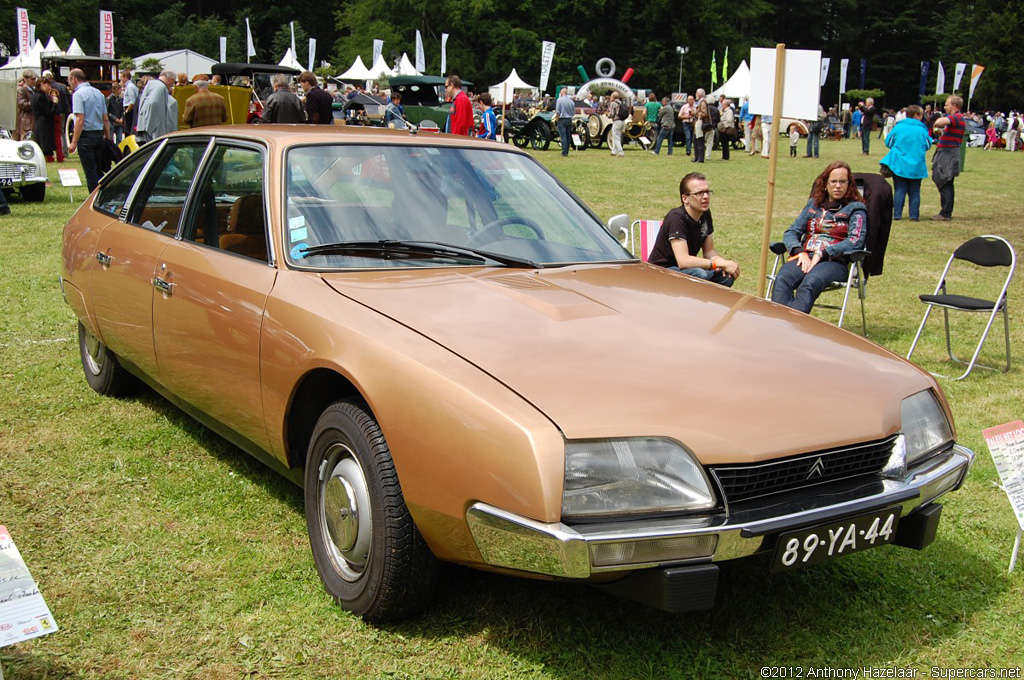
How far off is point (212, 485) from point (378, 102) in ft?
102

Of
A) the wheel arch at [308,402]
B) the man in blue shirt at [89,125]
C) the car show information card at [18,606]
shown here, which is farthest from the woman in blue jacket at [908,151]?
the car show information card at [18,606]

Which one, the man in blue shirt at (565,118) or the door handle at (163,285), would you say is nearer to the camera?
the door handle at (163,285)

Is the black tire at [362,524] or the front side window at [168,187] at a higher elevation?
the front side window at [168,187]

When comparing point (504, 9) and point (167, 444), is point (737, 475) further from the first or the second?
point (504, 9)

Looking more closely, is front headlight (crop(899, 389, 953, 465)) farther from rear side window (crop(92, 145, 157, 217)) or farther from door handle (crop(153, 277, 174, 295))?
rear side window (crop(92, 145, 157, 217))

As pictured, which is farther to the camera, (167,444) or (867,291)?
(867,291)

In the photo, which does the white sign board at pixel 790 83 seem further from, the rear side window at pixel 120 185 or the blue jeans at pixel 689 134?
the blue jeans at pixel 689 134

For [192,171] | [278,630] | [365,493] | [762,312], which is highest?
[192,171]

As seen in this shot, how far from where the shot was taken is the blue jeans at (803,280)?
718 cm

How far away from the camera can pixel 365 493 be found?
2982 mm

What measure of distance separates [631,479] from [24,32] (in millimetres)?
45441

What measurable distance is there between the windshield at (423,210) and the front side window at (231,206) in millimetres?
179

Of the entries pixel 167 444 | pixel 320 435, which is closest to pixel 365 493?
pixel 320 435

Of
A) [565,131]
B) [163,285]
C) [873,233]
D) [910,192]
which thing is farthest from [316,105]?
[565,131]
